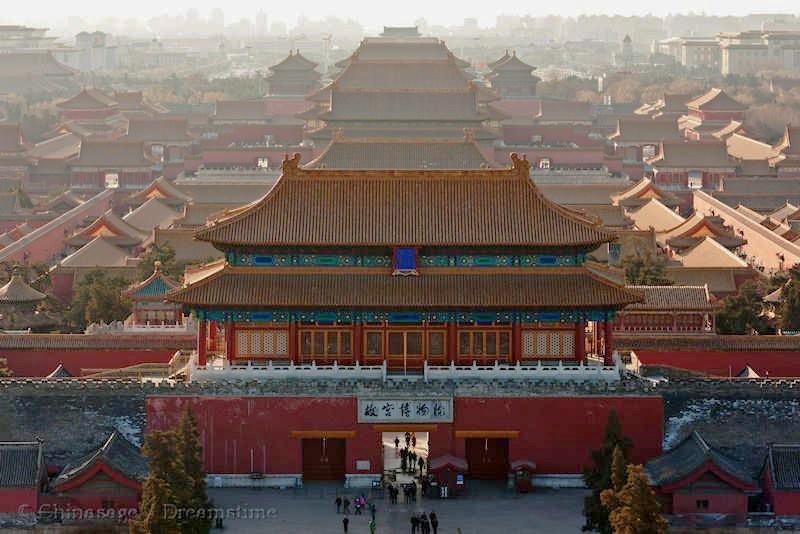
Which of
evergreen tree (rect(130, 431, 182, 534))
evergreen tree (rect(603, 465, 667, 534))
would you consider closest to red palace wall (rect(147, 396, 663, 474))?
evergreen tree (rect(130, 431, 182, 534))

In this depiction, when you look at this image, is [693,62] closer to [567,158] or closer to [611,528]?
[567,158]

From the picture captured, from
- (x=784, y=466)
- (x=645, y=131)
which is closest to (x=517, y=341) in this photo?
(x=784, y=466)

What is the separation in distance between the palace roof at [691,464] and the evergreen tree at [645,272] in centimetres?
1119

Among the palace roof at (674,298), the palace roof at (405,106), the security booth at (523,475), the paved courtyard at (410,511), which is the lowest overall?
A: the paved courtyard at (410,511)

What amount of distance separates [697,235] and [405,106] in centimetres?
1396

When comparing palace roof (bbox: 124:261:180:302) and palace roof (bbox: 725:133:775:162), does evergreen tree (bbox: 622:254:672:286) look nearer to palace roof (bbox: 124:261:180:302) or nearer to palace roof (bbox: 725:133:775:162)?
palace roof (bbox: 124:261:180:302)

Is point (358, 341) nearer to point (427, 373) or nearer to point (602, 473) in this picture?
point (427, 373)

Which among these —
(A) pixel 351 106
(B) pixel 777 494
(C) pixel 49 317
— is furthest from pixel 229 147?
(B) pixel 777 494

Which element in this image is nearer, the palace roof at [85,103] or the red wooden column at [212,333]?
the red wooden column at [212,333]

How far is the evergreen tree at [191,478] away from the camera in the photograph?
Result: 116 feet

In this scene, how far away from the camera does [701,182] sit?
279 feet

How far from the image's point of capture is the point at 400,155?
61.5 meters

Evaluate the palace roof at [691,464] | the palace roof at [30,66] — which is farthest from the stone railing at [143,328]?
the palace roof at [30,66]

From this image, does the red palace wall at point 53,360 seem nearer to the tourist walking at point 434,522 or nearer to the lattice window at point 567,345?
the lattice window at point 567,345
